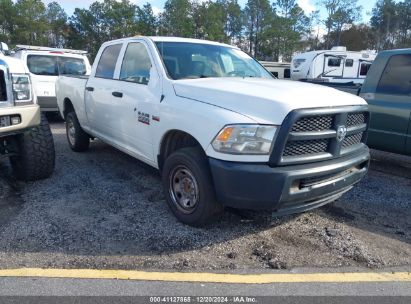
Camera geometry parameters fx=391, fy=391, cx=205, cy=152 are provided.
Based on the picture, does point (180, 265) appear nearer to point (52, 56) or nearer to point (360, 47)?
point (52, 56)

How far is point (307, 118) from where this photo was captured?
3256 mm

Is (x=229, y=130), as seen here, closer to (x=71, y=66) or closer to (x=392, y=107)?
(x=392, y=107)

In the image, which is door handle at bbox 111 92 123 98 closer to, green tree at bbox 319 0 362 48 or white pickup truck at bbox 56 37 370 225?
white pickup truck at bbox 56 37 370 225

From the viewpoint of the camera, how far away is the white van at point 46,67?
385 inches

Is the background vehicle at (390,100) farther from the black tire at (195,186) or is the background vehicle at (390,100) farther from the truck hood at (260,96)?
the black tire at (195,186)

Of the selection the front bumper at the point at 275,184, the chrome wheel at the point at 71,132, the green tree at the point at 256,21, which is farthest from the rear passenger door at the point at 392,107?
the green tree at the point at 256,21

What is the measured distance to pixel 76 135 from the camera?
672cm

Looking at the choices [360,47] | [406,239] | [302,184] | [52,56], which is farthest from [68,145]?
[360,47]

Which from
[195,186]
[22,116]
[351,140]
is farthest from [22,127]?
[351,140]

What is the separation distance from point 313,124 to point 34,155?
3.46 meters

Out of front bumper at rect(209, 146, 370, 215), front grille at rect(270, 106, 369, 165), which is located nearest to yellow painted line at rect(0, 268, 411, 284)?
front bumper at rect(209, 146, 370, 215)

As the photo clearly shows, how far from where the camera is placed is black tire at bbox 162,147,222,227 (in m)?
3.44

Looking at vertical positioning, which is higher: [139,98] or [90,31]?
[90,31]

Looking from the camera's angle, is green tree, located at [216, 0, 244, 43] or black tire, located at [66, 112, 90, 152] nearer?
black tire, located at [66, 112, 90, 152]
